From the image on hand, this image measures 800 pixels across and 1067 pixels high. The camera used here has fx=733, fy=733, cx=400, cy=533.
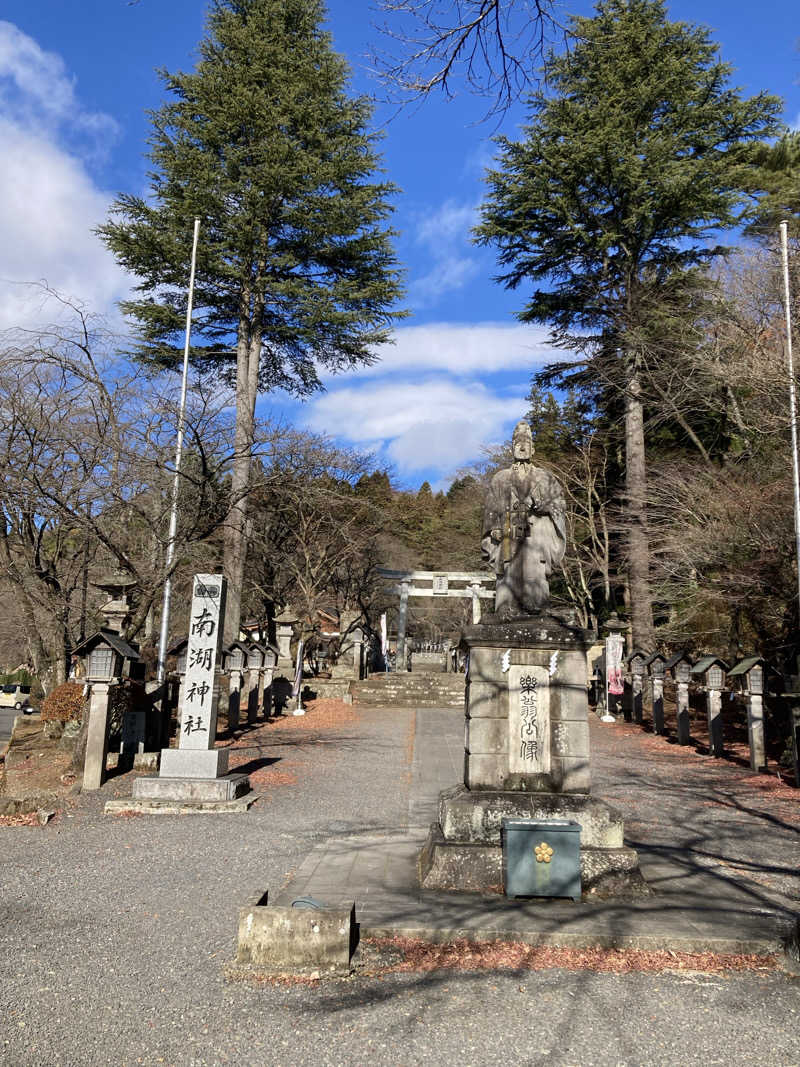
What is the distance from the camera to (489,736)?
6.39 metres

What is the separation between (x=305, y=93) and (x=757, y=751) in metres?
21.9

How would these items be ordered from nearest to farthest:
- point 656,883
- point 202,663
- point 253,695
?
1. point 656,883
2. point 202,663
3. point 253,695

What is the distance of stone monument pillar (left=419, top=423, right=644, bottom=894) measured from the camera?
5883 millimetres

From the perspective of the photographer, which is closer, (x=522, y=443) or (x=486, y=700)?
(x=486, y=700)

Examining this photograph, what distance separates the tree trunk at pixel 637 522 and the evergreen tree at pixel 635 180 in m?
0.04

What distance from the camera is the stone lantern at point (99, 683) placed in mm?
10578

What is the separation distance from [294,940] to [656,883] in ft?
10.6

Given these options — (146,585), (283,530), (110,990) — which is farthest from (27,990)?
(283,530)

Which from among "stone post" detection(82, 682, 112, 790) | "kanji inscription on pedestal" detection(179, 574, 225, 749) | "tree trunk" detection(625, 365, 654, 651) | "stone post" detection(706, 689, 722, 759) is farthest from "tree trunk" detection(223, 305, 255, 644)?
"tree trunk" detection(625, 365, 654, 651)

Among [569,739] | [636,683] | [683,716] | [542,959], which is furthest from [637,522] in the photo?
[542,959]

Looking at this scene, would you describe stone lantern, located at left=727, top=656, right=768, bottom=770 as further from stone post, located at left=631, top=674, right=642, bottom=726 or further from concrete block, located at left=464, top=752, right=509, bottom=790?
concrete block, located at left=464, top=752, right=509, bottom=790

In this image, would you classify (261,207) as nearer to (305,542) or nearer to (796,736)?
(305,542)

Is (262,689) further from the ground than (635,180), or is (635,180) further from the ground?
(635,180)

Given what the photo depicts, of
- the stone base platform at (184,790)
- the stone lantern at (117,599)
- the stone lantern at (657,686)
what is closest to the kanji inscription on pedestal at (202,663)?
the stone base platform at (184,790)
